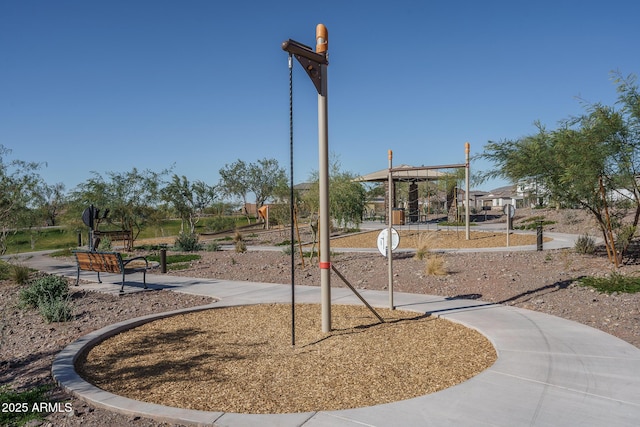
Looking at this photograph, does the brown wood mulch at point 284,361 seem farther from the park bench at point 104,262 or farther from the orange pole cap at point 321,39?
the orange pole cap at point 321,39

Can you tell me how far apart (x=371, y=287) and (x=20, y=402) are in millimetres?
7001

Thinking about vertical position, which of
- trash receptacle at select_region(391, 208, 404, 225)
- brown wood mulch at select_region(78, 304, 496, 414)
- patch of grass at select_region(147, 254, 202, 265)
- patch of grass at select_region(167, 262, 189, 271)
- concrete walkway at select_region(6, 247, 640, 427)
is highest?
trash receptacle at select_region(391, 208, 404, 225)

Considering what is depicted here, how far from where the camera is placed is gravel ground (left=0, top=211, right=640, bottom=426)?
5414 mm

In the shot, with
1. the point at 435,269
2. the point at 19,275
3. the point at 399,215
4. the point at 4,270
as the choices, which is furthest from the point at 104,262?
the point at 399,215

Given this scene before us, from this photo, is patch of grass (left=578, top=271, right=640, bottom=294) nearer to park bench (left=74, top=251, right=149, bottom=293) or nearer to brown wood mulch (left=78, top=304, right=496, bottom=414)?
brown wood mulch (left=78, top=304, right=496, bottom=414)

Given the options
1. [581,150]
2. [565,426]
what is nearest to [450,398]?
[565,426]

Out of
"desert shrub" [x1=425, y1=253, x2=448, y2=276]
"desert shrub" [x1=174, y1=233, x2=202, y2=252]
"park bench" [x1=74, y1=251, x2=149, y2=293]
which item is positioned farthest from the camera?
"desert shrub" [x1=174, y1=233, x2=202, y2=252]

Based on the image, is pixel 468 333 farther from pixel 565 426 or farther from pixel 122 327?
pixel 122 327

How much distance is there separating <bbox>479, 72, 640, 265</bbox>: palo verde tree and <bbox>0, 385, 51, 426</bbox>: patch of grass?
34.0 feet

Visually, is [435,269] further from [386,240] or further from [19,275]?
[19,275]

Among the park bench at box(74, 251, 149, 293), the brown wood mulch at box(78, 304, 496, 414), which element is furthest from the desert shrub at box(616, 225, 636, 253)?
the park bench at box(74, 251, 149, 293)

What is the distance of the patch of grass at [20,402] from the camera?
3742 mm

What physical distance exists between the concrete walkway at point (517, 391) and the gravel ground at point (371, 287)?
27 centimetres

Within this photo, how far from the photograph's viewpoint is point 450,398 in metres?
4.00
